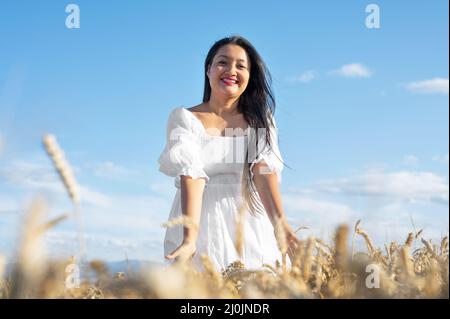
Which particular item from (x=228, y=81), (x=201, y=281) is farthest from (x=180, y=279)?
(x=228, y=81)

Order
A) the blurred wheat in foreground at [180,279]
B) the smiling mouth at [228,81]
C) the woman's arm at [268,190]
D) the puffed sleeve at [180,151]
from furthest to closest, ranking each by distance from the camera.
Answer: the smiling mouth at [228,81], the woman's arm at [268,190], the puffed sleeve at [180,151], the blurred wheat in foreground at [180,279]

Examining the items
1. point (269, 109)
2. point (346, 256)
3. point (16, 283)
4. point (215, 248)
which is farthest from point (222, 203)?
point (16, 283)

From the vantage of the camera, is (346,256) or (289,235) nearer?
(346,256)

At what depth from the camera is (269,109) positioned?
4.21 m

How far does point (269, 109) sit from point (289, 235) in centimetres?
133

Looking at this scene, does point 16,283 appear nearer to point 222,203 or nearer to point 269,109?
point 222,203

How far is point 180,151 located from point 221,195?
18.1 inches

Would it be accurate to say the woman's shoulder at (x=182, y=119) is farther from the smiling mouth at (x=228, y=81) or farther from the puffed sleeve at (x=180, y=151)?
the smiling mouth at (x=228, y=81)

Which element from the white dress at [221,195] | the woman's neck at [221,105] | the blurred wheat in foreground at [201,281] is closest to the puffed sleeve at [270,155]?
the white dress at [221,195]

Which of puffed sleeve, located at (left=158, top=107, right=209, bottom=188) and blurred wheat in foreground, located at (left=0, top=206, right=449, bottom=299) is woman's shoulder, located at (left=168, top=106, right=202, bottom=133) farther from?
blurred wheat in foreground, located at (left=0, top=206, right=449, bottom=299)

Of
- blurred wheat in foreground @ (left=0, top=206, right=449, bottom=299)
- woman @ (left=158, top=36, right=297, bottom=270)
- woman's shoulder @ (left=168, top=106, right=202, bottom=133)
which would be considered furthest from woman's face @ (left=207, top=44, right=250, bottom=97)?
blurred wheat in foreground @ (left=0, top=206, right=449, bottom=299)

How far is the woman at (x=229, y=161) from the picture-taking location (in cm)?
363

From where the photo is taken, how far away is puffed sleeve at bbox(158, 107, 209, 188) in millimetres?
3479
